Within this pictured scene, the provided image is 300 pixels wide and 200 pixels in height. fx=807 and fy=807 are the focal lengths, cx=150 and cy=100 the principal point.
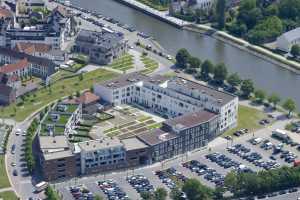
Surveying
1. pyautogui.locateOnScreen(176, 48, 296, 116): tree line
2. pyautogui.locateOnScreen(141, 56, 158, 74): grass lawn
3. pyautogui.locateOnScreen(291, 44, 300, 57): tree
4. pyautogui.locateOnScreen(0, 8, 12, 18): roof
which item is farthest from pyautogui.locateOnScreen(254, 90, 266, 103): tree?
pyautogui.locateOnScreen(0, 8, 12, 18): roof

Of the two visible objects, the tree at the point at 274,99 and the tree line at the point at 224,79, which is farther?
the tree line at the point at 224,79

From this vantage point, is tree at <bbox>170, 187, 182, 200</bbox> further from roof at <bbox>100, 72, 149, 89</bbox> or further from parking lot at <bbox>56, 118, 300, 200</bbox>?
roof at <bbox>100, 72, 149, 89</bbox>

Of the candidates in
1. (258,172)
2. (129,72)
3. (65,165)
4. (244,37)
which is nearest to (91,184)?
(65,165)

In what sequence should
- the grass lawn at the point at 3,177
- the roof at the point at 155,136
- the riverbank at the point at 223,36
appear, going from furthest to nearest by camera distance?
the riverbank at the point at 223,36 < the roof at the point at 155,136 < the grass lawn at the point at 3,177

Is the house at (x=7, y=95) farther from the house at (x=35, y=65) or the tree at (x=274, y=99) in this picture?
the tree at (x=274, y=99)

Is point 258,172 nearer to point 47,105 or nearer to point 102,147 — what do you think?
point 102,147

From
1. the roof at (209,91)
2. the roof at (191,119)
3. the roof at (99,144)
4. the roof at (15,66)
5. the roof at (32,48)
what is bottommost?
the roof at (15,66)


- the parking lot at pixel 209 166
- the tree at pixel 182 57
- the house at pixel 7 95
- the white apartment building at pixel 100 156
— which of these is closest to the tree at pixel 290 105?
the parking lot at pixel 209 166
